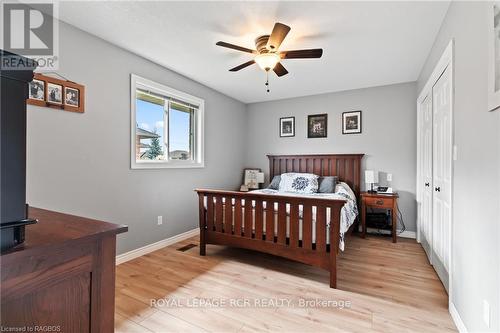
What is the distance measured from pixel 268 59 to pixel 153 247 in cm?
269

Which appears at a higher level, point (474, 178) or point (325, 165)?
point (325, 165)

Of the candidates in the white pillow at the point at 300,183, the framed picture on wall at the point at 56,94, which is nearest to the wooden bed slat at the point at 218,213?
the white pillow at the point at 300,183

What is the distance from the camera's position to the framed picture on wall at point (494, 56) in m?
1.21

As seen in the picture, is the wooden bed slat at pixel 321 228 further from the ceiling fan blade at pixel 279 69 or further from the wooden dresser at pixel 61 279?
the wooden dresser at pixel 61 279

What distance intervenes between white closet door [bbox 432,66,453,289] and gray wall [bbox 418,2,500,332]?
11.8 inches

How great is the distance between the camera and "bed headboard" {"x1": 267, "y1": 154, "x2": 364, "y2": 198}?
4.14 meters

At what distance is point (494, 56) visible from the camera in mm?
1252

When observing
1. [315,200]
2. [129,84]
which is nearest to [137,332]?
[315,200]

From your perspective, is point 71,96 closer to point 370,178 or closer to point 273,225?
point 273,225

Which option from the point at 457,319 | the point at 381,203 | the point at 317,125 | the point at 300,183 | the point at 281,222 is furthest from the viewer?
the point at 317,125

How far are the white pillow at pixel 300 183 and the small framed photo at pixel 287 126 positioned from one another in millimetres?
958

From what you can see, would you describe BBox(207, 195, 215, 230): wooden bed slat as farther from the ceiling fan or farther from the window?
the ceiling fan

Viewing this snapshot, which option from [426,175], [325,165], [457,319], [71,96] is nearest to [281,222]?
[457,319]

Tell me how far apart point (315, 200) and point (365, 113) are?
259cm
